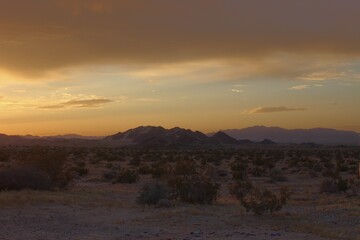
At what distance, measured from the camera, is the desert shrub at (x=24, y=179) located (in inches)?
927

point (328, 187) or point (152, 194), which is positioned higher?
point (152, 194)

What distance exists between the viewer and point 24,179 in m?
24.0

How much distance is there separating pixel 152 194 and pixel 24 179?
7.11m

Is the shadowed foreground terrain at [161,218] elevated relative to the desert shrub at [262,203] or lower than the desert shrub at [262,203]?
lower

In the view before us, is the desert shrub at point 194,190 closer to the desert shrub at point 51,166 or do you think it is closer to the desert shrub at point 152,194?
the desert shrub at point 152,194

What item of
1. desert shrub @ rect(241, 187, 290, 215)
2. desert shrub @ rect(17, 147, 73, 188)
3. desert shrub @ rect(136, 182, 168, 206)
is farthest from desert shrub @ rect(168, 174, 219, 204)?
desert shrub @ rect(17, 147, 73, 188)

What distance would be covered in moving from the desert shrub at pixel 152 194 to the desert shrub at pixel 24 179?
637 cm

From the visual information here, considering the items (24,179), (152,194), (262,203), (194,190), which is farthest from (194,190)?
(24,179)

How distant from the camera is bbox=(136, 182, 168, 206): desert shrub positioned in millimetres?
20406

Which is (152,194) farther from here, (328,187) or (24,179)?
(328,187)

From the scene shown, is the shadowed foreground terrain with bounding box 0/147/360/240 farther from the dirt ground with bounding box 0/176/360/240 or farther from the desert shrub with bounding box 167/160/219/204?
the desert shrub with bounding box 167/160/219/204

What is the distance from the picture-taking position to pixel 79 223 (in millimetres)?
16156

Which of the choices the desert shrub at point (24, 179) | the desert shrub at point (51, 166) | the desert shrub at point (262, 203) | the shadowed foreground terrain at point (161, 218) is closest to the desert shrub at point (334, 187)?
the shadowed foreground terrain at point (161, 218)

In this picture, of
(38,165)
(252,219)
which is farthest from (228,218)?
(38,165)
